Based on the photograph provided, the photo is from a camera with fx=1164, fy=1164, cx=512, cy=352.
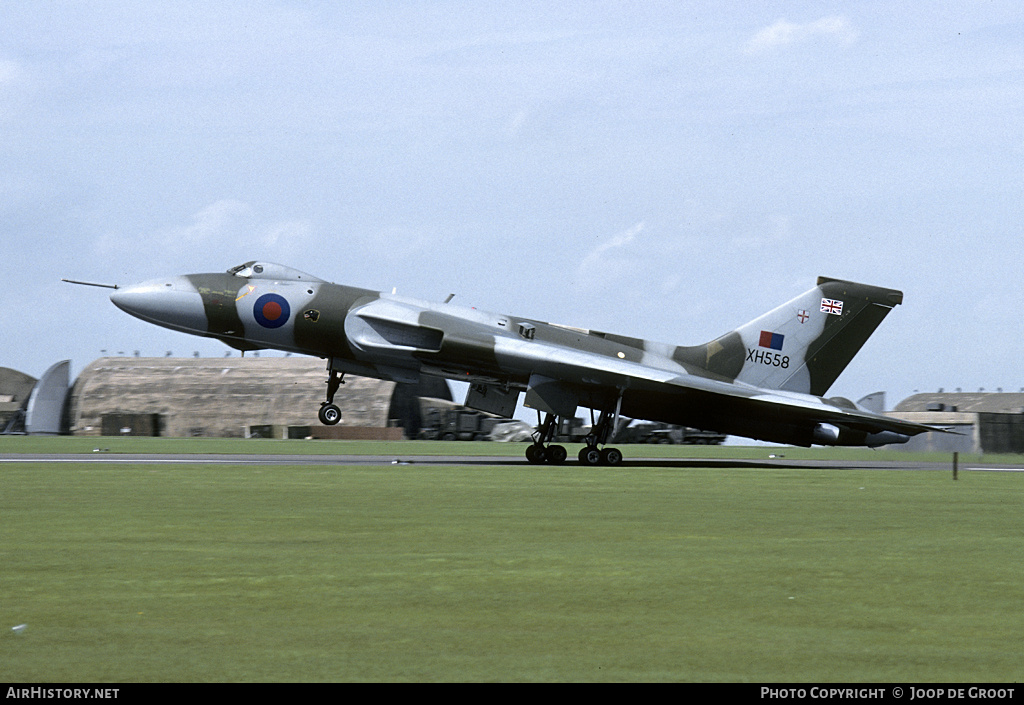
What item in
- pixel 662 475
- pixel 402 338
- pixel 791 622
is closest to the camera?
pixel 791 622

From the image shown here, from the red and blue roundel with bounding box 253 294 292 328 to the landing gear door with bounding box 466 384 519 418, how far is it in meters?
5.62

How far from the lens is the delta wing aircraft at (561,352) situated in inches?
1227

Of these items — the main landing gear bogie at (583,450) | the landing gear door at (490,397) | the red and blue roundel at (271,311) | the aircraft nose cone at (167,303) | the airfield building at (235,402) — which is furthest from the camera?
the airfield building at (235,402)

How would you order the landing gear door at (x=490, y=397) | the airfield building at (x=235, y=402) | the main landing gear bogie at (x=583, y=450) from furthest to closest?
the airfield building at (x=235, y=402) < the landing gear door at (x=490, y=397) < the main landing gear bogie at (x=583, y=450)

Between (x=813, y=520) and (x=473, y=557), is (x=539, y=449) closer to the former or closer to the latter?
(x=813, y=520)

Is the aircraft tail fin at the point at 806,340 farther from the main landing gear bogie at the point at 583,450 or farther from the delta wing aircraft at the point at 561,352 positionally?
the main landing gear bogie at the point at 583,450

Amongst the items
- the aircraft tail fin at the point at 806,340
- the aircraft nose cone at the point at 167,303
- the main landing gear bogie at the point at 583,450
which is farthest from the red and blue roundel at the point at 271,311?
the aircraft tail fin at the point at 806,340

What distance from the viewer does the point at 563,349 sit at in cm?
3219

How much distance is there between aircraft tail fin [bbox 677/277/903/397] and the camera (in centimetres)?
3369

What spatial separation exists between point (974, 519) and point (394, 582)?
29.9 feet

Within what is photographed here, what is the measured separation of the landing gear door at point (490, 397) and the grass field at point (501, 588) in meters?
15.0

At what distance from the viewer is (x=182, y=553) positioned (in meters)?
10.7
